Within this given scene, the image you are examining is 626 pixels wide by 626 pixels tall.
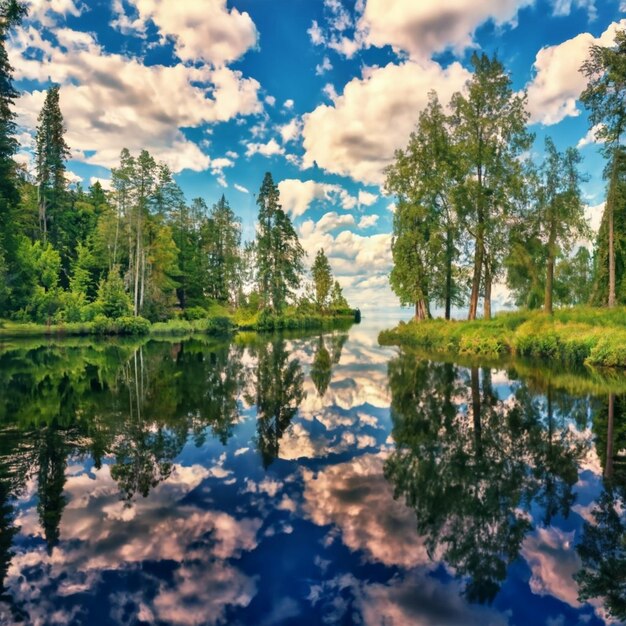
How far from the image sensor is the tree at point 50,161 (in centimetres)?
5381

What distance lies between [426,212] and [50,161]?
52.7m

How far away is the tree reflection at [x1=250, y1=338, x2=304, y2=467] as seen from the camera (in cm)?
773

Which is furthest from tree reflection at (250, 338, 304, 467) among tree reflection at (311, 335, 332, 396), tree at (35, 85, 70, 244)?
tree at (35, 85, 70, 244)

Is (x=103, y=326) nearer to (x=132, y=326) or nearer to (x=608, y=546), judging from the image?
(x=132, y=326)

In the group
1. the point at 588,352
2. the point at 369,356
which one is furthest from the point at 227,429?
the point at 588,352

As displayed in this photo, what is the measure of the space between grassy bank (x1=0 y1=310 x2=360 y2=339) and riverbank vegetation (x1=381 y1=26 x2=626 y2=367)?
2765cm

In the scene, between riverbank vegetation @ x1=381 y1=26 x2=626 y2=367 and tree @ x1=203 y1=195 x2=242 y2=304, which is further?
tree @ x1=203 y1=195 x2=242 y2=304

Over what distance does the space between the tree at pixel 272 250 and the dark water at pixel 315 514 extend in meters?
47.7

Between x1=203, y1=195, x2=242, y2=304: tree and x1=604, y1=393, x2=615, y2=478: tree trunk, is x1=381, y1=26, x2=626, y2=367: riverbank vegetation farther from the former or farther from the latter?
x1=203, y1=195, x2=242, y2=304: tree

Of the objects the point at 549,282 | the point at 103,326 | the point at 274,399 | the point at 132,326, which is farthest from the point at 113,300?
the point at 549,282

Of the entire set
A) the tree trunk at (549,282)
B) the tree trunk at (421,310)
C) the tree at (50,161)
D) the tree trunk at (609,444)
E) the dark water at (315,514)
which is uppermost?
the tree at (50,161)

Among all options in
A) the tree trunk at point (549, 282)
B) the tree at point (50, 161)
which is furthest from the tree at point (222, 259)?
the tree trunk at point (549, 282)

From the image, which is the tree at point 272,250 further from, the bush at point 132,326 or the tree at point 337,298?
the tree at point 337,298

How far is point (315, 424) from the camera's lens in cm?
898
